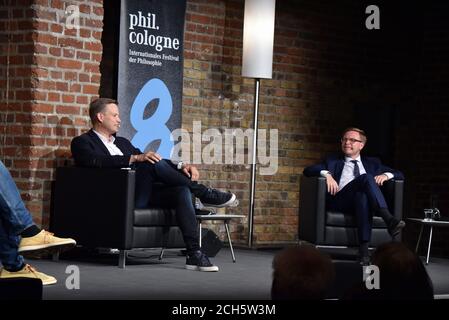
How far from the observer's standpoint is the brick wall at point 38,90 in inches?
265

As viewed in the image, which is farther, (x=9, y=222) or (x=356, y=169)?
(x=356, y=169)

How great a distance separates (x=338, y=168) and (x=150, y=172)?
1.62 m

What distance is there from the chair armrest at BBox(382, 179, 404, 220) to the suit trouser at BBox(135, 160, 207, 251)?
1574 mm

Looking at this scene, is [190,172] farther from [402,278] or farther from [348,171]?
[402,278]

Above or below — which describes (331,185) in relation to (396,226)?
above

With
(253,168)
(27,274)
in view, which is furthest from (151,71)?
(27,274)

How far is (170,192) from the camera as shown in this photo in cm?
654

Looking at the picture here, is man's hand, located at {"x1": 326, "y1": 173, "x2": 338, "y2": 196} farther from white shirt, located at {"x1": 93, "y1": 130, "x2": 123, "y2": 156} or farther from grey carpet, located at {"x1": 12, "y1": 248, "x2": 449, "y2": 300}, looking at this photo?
white shirt, located at {"x1": 93, "y1": 130, "x2": 123, "y2": 156}

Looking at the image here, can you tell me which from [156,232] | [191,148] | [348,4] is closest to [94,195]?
[156,232]

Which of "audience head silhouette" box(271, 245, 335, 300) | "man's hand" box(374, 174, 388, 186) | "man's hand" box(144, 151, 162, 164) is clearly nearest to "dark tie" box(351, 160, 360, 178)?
"man's hand" box(374, 174, 388, 186)

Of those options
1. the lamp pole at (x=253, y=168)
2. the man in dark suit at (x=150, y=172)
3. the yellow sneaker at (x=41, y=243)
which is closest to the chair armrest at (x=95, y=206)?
the man in dark suit at (x=150, y=172)

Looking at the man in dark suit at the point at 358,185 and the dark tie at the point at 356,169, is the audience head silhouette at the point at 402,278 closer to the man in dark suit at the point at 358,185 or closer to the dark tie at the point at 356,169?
the man in dark suit at the point at 358,185
